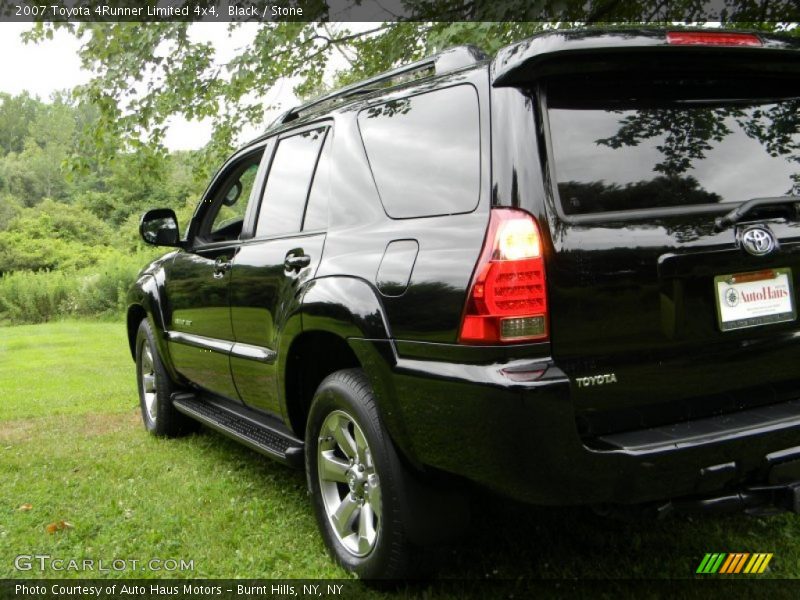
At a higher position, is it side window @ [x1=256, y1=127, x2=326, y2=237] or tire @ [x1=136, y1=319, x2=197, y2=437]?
side window @ [x1=256, y1=127, x2=326, y2=237]

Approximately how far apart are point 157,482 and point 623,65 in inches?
142

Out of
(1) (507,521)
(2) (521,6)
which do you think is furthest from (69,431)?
(2) (521,6)

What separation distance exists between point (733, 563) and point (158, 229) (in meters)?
3.75

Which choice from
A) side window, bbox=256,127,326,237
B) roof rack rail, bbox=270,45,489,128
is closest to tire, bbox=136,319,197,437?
side window, bbox=256,127,326,237

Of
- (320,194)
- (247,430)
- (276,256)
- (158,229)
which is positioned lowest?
(247,430)

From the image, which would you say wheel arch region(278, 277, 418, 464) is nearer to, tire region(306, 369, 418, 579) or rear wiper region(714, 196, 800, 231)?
tire region(306, 369, 418, 579)

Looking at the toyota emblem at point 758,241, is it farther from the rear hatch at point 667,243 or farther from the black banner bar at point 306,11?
the black banner bar at point 306,11

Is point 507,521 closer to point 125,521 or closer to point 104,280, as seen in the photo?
point 125,521

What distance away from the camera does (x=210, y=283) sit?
4539 millimetres

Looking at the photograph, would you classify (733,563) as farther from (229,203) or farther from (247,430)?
(229,203)

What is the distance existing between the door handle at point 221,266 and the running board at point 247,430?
80 centimetres

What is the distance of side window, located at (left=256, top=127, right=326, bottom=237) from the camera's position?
3.79m

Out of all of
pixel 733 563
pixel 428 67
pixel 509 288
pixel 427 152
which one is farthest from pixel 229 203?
pixel 733 563

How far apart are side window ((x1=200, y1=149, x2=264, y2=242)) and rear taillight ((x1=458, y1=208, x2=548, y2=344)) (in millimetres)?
2617
